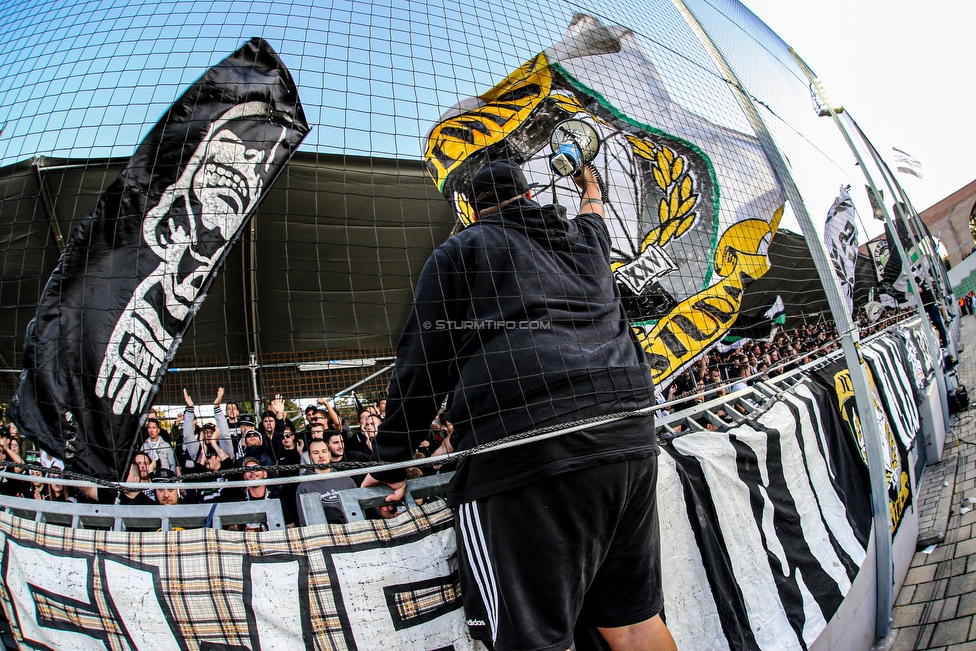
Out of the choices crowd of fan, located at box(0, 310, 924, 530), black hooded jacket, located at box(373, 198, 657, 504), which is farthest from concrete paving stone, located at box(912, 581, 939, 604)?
black hooded jacket, located at box(373, 198, 657, 504)

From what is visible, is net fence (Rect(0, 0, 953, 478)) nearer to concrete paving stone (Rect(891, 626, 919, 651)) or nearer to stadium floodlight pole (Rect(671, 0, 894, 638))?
stadium floodlight pole (Rect(671, 0, 894, 638))

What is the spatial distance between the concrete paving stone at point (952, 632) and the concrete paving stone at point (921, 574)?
62cm

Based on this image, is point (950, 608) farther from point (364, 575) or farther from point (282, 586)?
point (282, 586)

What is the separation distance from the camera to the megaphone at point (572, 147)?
186 centimetres

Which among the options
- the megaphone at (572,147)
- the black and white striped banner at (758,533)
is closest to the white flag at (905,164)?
the black and white striped banner at (758,533)

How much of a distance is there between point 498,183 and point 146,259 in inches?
64.3

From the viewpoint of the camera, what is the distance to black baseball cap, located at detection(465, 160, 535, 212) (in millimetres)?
1547

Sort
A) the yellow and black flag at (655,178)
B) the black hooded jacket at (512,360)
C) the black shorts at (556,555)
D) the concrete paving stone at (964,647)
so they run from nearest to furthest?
the black shorts at (556,555), the black hooded jacket at (512,360), the concrete paving stone at (964,647), the yellow and black flag at (655,178)

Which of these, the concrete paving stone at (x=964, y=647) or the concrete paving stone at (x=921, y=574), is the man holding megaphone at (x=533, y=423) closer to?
the concrete paving stone at (x=964, y=647)

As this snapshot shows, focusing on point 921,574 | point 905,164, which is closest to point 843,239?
point 921,574

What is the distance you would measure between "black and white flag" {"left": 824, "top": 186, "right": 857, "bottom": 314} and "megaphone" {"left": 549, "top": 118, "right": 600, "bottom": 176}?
200 cm

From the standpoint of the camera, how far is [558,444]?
1.26 metres

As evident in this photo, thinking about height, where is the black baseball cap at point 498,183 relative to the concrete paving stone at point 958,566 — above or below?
above

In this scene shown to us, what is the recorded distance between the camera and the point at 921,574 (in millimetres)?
3078
